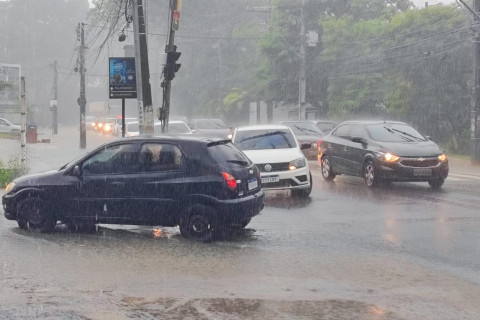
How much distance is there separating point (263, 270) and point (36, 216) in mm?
4266

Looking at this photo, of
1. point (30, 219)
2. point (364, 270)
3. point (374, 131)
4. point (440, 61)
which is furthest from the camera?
point (440, 61)

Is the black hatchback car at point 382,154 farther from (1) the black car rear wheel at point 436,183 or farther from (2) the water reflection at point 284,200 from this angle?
(2) the water reflection at point 284,200

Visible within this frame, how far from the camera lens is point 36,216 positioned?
11.0 meters

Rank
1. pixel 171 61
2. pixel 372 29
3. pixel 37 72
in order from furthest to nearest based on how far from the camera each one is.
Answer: pixel 37 72, pixel 372 29, pixel 171 61

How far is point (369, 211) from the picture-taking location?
43.5ft

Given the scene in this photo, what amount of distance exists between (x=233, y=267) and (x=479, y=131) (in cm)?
1943

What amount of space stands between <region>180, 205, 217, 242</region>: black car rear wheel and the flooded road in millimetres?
148

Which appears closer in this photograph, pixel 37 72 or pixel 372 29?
pixel 372 29

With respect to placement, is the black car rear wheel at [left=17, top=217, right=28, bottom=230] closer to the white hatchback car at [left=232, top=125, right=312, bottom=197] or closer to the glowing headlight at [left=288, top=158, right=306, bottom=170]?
the white hatchback car at [left=232, top=125, right=312, bottom=197]

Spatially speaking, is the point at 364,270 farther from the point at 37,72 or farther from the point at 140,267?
the point at 37,72

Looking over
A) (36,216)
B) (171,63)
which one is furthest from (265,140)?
(36,216)

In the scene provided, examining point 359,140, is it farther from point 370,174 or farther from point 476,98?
point 476,98

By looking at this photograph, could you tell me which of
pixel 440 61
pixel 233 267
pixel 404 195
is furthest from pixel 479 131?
pixel 233 267

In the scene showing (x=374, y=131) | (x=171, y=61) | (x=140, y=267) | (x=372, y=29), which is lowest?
(x=140, y=267)
